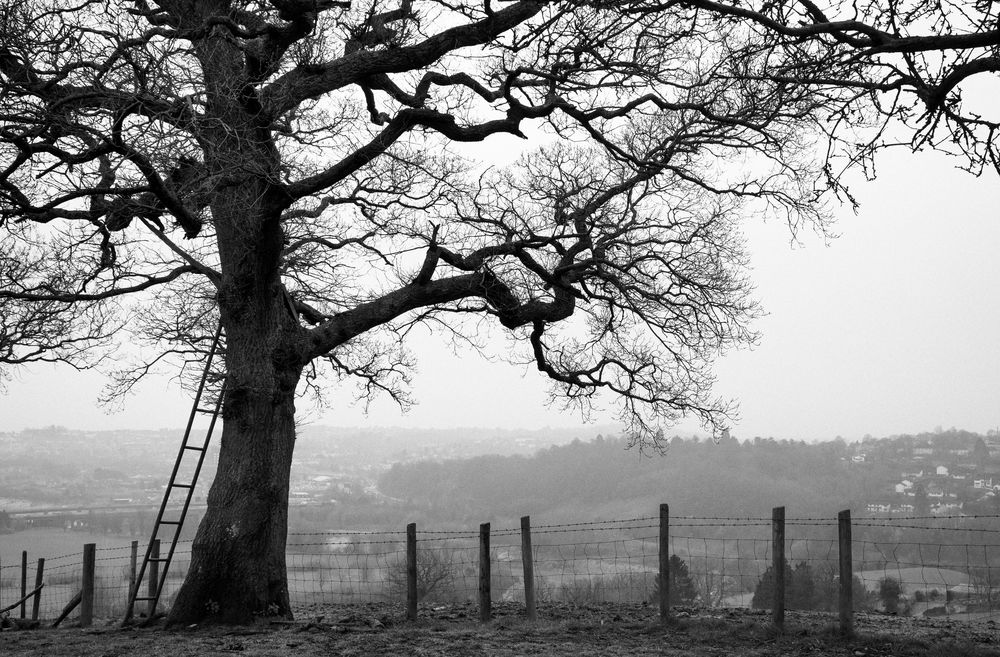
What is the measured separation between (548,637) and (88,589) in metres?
6.39

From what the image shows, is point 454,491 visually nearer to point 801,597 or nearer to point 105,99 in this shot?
point 801,597

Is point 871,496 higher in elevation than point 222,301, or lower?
lower

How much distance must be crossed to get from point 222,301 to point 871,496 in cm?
3053

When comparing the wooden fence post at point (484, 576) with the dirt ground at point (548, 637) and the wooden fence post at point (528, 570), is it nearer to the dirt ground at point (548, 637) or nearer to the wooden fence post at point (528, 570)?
the dirt ground at point (548, 637)

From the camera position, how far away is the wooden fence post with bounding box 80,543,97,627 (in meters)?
10.9

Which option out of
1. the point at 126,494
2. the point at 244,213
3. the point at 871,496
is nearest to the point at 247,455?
the point at 244,213

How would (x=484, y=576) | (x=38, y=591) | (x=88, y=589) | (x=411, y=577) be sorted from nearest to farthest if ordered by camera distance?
(x=484, y=576) < (x=411, y=577) < (x=88, y=589) < (x=38, y=591)

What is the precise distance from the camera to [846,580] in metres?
8.13

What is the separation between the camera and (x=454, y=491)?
52.5 metres

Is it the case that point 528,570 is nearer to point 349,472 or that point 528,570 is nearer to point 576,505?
point 576,505

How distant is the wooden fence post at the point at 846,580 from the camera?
26.6 ft

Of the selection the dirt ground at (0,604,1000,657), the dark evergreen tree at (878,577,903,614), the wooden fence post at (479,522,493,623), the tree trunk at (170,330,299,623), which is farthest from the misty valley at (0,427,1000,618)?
the tree trunk at (170,330,299,623)

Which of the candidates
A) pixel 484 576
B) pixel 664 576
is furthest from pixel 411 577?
pixel 664 576

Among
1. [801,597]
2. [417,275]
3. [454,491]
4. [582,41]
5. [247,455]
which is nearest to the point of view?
[582,41]
